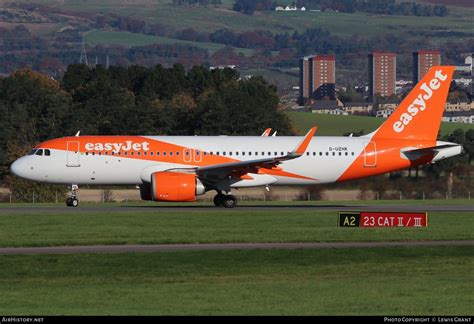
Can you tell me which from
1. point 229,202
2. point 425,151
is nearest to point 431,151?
point 425,151

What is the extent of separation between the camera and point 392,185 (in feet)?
249

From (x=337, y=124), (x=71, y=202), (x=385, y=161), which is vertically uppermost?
(x=337, y=124)

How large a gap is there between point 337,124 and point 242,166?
123674mm

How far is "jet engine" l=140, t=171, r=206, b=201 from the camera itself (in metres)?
54.0

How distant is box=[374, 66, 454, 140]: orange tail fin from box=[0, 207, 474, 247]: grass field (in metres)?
8.20

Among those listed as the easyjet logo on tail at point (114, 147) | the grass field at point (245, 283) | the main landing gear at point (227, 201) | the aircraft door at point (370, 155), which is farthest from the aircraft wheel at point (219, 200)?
the grass field at point (245, 283)

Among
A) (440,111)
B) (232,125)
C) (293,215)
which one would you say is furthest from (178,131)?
(293,215)

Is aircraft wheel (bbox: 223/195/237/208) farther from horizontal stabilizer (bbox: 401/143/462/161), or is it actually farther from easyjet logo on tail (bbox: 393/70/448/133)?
easyjet logo on tail (bbox: 393/70/448/133)

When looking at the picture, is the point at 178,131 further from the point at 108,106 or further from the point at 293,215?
the point at 293,215

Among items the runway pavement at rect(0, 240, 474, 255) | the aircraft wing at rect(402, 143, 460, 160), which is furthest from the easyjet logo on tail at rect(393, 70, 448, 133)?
the runway pavement at rect(0, 240, 474, 255)

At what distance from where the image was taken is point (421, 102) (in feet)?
197

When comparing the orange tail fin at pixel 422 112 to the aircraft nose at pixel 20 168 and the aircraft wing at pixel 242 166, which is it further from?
the aircraft nose at pixel 20 168

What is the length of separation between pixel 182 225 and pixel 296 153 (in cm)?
1136

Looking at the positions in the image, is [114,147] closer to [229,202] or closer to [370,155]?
[229,202]
